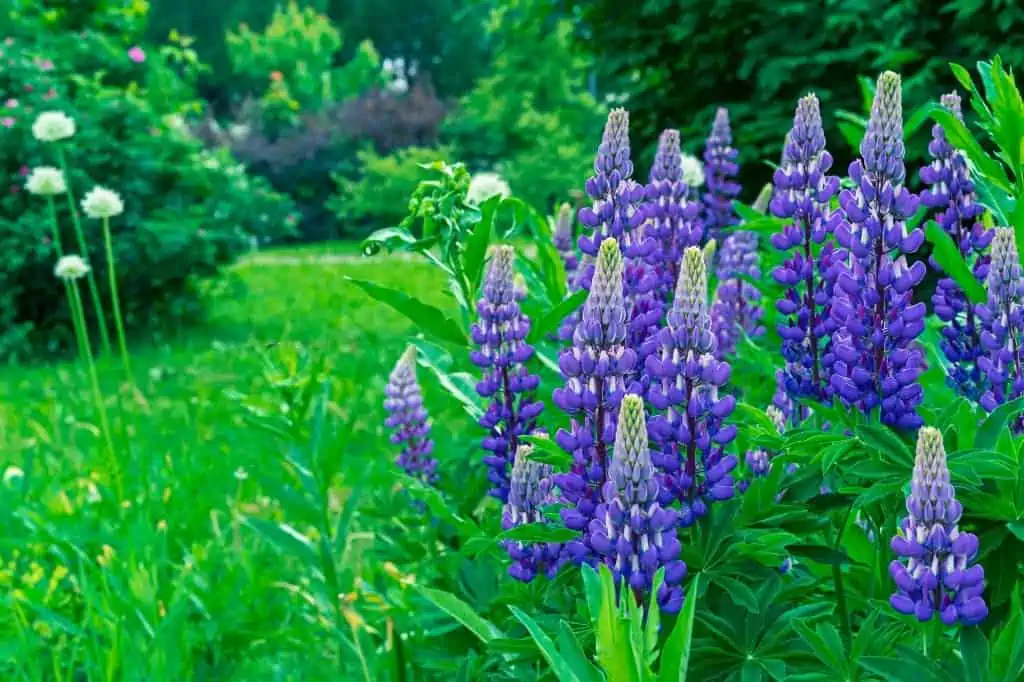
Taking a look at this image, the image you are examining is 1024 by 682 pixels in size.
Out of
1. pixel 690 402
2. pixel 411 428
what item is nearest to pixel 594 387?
pixel 690 402

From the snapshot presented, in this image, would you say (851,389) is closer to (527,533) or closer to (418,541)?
(527,533)

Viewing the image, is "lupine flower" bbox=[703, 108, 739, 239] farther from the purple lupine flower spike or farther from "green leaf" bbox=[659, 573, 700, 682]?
"green leaf" bbox=[659, 573, 700, 682]

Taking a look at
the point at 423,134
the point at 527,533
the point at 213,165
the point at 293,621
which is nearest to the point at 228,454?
the point at 293,621

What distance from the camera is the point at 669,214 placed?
206cm

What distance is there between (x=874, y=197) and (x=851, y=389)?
27 centimetres

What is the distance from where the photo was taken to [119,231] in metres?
9.23

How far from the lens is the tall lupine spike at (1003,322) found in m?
1.52

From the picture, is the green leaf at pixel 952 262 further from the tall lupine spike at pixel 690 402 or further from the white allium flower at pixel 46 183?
the white allium flower at pixel 46 183

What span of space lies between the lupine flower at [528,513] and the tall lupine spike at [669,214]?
45cm

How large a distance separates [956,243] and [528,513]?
845 millimetres

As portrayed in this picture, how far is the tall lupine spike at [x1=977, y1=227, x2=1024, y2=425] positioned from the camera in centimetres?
152

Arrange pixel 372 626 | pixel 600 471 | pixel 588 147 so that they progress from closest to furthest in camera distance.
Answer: pixel 600 471 < pixel 372 626 < pixel 588 147

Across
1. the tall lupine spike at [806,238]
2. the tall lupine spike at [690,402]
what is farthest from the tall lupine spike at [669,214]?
the tall lupine spike at [690,402]

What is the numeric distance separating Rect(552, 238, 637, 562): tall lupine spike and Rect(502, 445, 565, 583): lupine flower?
0.57 ft
